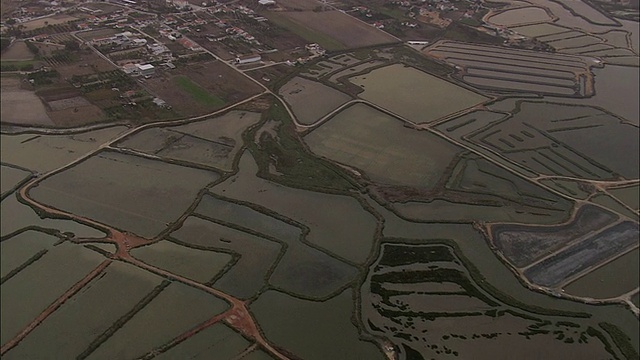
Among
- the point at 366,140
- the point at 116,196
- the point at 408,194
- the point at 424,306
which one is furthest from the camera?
the point at 366,140

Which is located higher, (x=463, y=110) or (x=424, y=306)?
(x=463, y=110)

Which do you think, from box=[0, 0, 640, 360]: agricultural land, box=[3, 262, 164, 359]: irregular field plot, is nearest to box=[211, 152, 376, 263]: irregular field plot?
box=[0, 0, 640, 360]: agricultural land

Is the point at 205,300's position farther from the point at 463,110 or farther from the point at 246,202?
the point at 463,110

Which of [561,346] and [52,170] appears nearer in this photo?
[561,346]

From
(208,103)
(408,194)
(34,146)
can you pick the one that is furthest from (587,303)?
(34,146)

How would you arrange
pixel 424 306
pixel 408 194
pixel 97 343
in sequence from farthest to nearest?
1. pixel 408 194
2. pixel 424 306
3. pixel 97 343

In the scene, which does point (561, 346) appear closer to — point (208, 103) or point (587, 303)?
point (587, 303)
